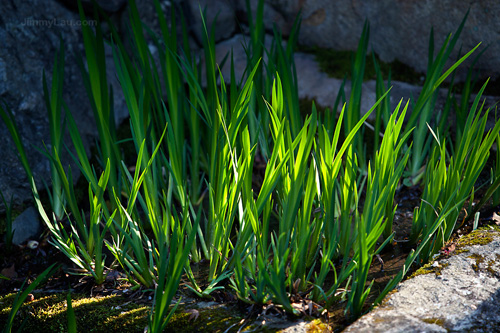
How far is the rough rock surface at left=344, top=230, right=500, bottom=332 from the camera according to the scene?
3.40 feet

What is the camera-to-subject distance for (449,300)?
1.12 metres

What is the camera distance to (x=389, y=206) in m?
1.38

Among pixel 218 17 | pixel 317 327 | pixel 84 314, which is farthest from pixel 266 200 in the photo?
pixel 218 17

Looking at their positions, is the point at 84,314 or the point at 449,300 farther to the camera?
the point at 84,314

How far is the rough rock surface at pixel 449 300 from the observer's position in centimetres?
104

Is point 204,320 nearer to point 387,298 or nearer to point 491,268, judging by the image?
point 387,298

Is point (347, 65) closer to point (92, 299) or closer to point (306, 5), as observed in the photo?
point (306, 5)

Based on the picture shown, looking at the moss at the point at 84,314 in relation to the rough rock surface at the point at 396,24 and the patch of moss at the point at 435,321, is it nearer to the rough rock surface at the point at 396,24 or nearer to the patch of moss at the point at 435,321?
the patch of moss at the point at 435,321

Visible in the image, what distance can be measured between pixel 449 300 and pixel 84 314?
3.17 ft

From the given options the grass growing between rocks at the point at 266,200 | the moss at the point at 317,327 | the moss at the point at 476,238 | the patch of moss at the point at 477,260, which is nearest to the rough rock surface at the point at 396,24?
the grass growing between rocks at the point at 266,200

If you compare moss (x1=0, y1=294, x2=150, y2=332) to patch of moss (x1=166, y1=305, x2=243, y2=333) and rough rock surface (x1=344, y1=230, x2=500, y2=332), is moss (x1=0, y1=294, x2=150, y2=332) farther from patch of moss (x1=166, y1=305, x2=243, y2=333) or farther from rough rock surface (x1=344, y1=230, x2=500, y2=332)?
rough rock surface (x1=344, y1=230, x2=500, y2=332)

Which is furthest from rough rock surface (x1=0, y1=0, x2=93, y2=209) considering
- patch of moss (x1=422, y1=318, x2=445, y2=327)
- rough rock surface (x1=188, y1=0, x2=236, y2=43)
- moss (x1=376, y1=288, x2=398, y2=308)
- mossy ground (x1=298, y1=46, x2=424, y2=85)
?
patch of moss (x1=422, y1=318, x2=445, y2=327)

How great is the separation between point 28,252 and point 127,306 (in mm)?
620

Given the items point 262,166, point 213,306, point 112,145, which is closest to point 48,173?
point 112,145
